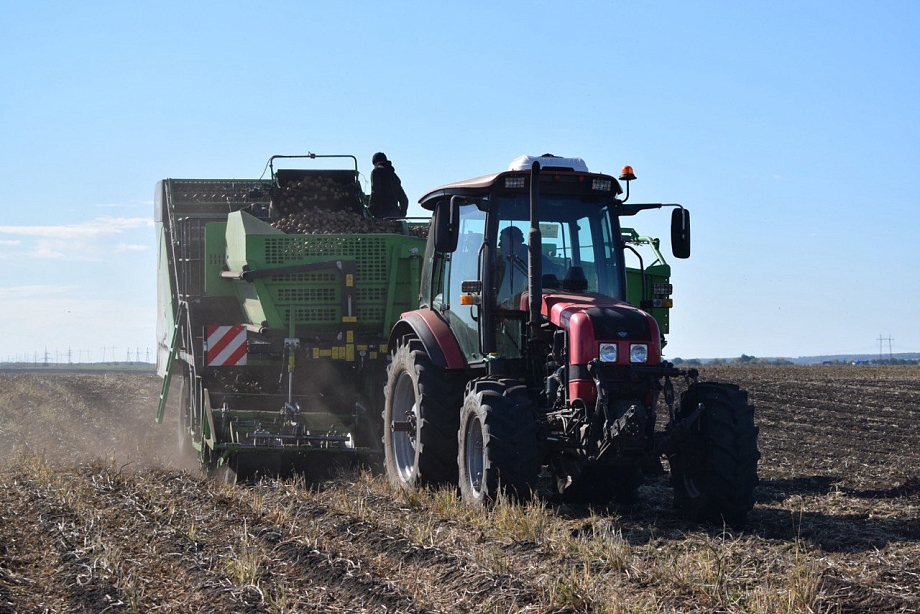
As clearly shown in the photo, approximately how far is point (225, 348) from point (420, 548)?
5.36m

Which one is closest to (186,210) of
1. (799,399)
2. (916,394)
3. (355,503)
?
Result: (355,503)

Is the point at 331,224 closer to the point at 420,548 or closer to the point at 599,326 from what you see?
the point at 599,326

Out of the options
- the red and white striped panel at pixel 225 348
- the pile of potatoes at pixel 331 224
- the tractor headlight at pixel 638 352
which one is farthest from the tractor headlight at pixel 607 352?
the red and white striped panel at pixel 225 348

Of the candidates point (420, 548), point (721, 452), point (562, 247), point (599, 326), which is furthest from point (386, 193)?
point (420, 548)

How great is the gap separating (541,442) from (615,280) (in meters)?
1.61

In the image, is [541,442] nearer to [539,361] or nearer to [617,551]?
[539,361]

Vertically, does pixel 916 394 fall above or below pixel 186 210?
below

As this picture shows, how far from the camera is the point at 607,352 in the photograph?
774cm

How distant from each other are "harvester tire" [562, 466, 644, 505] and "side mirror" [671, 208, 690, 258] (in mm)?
1878

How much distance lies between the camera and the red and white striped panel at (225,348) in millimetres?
11367

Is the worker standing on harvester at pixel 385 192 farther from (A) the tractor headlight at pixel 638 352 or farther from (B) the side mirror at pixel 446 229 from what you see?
(A) the tractor headlight at pixel 638 352

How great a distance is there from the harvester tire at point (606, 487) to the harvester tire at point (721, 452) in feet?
3.55

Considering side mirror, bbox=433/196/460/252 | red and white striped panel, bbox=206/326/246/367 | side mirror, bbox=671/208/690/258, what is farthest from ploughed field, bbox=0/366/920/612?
side mirror, bbox=671/208/690/258

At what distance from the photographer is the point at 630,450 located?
24.5ft
